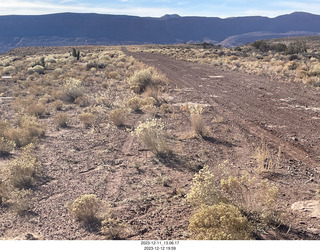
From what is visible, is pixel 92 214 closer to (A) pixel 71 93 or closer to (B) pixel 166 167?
(B) pixel 166 167

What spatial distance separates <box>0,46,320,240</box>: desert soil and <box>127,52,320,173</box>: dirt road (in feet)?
0.12

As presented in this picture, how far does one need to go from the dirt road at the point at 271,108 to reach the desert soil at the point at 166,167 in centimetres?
4

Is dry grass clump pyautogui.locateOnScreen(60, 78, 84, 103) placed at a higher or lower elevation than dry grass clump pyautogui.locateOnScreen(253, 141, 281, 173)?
higher

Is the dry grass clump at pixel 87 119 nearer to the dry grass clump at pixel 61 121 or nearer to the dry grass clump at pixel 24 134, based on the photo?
the dry grass clump at pixel 61 121

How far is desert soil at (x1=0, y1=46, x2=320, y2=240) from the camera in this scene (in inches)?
182

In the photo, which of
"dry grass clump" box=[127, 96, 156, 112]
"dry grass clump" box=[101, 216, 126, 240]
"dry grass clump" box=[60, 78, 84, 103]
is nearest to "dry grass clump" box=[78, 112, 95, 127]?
"dry grass clump" box=[127, 96, 156, 112]

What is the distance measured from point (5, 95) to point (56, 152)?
11.9 meters

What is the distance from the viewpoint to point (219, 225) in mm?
3748

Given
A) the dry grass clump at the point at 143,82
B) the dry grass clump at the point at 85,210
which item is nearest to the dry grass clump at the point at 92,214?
the dry grass clump at the point at 85,210

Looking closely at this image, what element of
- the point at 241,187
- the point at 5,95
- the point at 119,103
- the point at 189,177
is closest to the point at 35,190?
the point at 189,177

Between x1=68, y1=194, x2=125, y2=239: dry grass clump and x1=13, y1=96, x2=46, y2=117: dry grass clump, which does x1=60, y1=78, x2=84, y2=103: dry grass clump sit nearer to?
x1=13, y1=96, x2=46, y2=117: dry grass clump

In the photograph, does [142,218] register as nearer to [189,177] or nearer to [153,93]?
[189,177]

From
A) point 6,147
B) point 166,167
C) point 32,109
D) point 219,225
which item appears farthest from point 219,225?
point 32,109

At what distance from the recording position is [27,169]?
21.1ft
